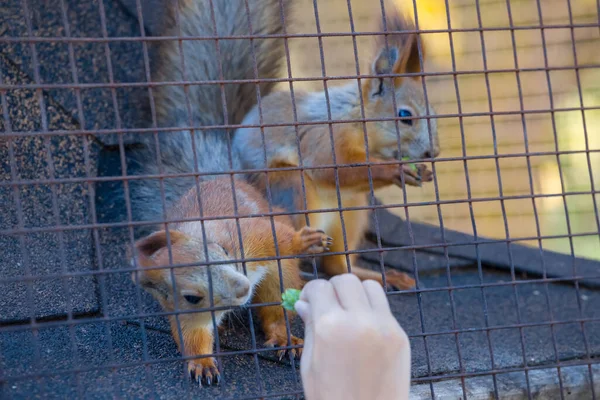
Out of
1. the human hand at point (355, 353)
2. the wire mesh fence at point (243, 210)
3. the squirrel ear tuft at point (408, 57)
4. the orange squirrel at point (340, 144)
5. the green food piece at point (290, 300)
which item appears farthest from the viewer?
the orange squirrel at point (340, 144)

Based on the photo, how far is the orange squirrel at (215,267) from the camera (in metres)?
1.91

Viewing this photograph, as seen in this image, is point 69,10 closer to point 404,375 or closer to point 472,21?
point 404,375

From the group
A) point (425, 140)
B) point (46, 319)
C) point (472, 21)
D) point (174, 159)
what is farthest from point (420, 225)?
point (472, 21)

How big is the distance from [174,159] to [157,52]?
16.4 inches

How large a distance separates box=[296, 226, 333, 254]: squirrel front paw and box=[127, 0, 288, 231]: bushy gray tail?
2.42 ft

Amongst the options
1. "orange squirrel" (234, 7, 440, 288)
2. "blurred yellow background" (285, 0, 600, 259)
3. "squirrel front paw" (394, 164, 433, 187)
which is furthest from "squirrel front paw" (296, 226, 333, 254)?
"blurred yellow background" (285, 0, 600, 259)

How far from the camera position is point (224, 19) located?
8.80 ft

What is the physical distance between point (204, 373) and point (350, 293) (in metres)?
1.04

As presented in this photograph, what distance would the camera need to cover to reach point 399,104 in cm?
264

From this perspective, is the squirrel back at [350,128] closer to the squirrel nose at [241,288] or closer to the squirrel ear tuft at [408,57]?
the squirrel ear tuft at [408,57]

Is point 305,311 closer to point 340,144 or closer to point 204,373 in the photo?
point 204,373

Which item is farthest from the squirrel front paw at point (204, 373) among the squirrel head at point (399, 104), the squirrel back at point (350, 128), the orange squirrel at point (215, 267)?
the squirrel head at point (399, 104)

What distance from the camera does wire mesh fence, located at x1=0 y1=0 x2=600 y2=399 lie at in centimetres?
186

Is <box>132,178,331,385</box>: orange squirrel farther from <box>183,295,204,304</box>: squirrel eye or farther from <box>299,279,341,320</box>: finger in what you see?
<box>299,279,341,320</box>: finger
